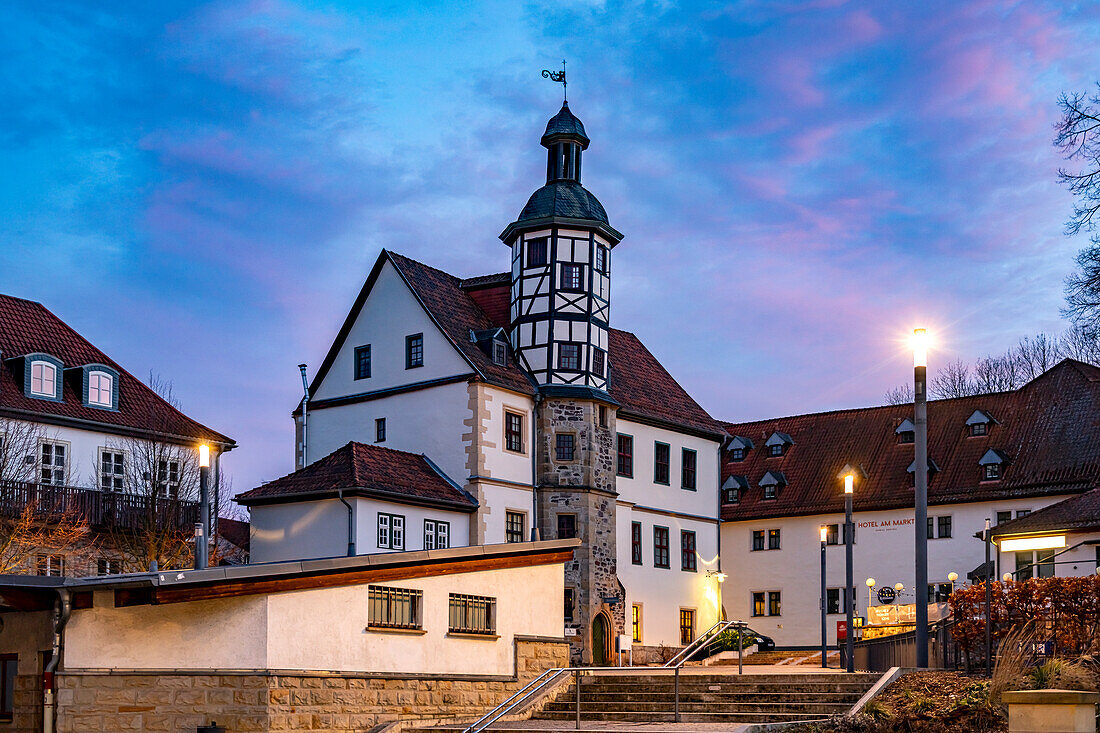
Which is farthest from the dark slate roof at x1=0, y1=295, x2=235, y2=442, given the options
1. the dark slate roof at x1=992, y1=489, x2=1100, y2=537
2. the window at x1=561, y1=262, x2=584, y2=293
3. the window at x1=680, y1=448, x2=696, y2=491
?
the dark slate roof at x1=992, y1=489, x2=1100, y2=537

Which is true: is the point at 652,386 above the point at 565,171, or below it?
below

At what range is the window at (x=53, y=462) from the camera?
3500cm

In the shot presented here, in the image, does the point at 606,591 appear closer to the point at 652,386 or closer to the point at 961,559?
the point at 652,386

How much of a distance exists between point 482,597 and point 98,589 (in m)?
6.63

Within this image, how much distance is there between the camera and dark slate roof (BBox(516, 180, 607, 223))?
4169 cm

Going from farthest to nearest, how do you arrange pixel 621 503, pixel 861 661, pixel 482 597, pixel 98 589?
pixel 621 503 < pixel 861 661 < pixel 482 597 < pixel 98 589

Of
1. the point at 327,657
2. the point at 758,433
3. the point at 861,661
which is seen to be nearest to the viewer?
the point at 327,657

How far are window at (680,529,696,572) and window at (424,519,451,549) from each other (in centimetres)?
1230

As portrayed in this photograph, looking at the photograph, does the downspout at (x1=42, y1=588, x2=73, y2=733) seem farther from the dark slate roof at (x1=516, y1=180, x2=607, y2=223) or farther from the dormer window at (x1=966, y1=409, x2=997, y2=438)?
the dormer window at (x1=966, y1=409, x2=997, y2=438)


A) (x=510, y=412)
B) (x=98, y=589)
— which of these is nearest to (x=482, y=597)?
(x=98, y=589)

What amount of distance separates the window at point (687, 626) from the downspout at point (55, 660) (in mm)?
29140

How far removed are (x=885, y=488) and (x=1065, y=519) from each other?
13514 mm

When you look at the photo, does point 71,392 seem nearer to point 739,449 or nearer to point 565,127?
point 565,127

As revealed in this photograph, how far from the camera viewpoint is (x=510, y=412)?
3978 cm
